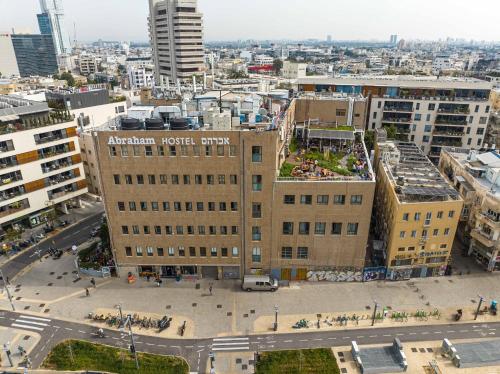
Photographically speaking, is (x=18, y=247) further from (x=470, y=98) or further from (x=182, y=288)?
(x=470, y=98)

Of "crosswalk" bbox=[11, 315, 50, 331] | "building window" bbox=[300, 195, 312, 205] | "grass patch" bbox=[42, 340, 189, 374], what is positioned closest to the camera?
"grass patch" bbox=[42, 340, 189, 374]

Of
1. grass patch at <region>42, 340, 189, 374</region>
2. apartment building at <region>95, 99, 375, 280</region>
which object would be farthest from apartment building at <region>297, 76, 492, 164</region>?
grass patch at <region>42, 340, 189, 374</region>

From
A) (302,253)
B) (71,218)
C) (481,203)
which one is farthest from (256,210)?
(71,218)

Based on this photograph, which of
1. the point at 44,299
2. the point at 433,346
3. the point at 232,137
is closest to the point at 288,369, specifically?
the point at 433,346

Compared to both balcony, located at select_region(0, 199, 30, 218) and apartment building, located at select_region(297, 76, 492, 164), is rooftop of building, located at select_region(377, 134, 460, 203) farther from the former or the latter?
balcony, located at select_region(0, 199, 30, 218)

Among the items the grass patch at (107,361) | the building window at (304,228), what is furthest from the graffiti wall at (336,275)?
the grass patch at (107,361)

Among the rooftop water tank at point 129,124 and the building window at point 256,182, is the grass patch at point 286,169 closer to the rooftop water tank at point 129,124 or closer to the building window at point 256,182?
the building window at point 256,182
